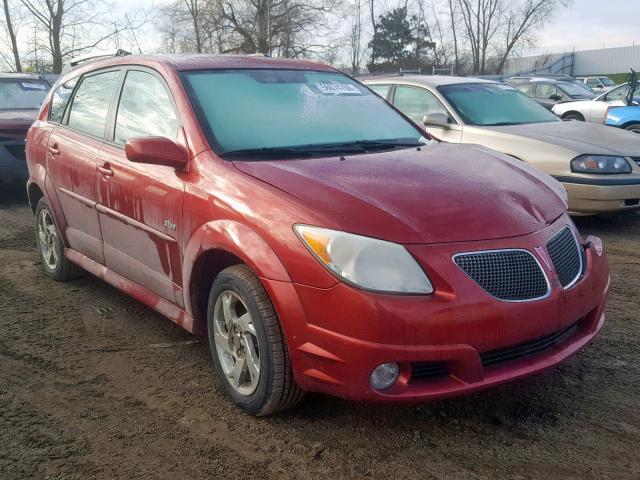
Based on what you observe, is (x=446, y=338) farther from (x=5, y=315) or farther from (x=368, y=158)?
(x=5, y=315)

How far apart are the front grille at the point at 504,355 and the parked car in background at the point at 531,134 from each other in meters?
3.80

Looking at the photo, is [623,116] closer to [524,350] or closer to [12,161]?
[12,161]

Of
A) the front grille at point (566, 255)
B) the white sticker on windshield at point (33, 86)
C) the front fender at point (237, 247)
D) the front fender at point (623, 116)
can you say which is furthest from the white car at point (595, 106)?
the front fender at point (237, 247)

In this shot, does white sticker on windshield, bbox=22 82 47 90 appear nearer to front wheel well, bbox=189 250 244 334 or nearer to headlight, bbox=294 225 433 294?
front wheel well, bbox=189 250 244 334

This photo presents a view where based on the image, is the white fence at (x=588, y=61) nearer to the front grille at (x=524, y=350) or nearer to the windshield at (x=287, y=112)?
the windshield at (x=287, y=112)

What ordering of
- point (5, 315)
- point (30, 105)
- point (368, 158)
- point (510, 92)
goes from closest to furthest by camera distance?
point (368, 158) → point (5, 315) → point (510, 92) → point (30, 105)

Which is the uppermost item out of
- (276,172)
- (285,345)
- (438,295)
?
(276,172)

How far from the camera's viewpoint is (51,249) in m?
5.22

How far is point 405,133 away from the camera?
4.09 metres

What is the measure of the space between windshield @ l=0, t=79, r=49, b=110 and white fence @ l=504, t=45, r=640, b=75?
53.3 meters

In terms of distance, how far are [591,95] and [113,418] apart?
Result: 16.6m

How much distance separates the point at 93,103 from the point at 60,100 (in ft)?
2.35

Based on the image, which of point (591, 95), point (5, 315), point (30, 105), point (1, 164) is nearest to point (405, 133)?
point (5, 315)

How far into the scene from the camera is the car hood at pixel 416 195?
2.67 meters
